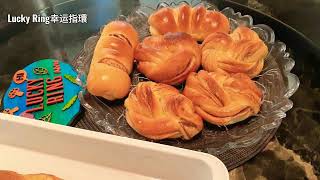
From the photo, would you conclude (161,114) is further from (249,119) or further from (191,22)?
(191,22)

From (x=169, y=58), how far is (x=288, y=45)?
318 millimetres

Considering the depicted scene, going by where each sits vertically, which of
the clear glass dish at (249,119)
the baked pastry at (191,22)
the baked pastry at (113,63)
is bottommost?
the clear glass dish at (249,119)

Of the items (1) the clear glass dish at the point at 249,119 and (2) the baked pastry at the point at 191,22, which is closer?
(1) the clear glass dish at the point at 249,119

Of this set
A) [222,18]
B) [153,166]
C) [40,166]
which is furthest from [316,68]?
[40,166]

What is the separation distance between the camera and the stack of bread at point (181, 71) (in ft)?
2.34

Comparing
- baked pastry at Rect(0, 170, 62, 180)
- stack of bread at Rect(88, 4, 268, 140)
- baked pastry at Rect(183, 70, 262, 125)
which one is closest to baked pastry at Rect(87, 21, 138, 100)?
stack of bread at Rect(88, 4, 268, 140)

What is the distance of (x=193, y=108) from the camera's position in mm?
728

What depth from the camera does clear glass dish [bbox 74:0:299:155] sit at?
713mm

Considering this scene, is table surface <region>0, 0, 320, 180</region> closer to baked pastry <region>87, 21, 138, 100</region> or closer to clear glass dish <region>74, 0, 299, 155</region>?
clear glass dish <region>74, 0, 299, 155</region>

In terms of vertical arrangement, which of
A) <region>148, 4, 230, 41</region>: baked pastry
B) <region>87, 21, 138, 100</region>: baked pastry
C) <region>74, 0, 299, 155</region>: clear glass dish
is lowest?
<region>74, 0, 299, 155</region>: clear glass dish

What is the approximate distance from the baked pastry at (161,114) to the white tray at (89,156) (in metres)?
0.15

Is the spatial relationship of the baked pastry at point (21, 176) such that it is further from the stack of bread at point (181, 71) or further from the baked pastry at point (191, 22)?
the baked pastry at point (191, 22)

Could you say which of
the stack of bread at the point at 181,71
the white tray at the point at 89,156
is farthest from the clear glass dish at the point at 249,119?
the white tray at the point at 89,156

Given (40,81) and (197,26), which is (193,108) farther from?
(40,81)
